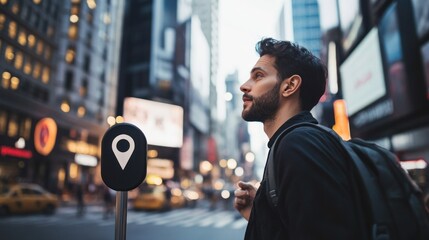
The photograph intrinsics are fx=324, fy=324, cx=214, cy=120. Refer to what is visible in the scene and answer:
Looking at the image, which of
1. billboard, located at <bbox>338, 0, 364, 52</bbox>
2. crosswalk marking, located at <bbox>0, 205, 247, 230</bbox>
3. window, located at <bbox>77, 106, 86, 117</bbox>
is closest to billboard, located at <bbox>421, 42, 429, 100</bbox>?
billboard, located at <bbox>338, 0, 364, 52</bbox>

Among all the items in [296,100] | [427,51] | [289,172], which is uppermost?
[427,51]

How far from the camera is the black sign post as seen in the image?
1984mm

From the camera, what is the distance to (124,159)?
200cm

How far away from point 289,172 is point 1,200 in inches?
612

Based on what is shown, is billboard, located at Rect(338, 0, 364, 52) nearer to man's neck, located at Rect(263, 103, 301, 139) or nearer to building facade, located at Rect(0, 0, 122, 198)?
building facade, located at Rect(0, 0, 122, 198)

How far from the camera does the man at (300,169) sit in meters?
1.08

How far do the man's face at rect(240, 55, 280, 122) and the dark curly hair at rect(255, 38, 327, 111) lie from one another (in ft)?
0.14

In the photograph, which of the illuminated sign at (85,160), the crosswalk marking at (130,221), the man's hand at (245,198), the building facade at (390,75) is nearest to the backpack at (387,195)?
the man's hand at (245,198)

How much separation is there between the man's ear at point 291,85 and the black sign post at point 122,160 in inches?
35.8

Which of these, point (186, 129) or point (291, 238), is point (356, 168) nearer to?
point (291, 238)

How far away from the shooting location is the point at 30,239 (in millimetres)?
8047

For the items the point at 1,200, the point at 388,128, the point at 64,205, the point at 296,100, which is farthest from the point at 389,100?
the point at 64,205

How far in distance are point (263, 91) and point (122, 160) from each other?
96 cm

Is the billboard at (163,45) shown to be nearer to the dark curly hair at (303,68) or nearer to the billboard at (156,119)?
the billboard at (156,119)
